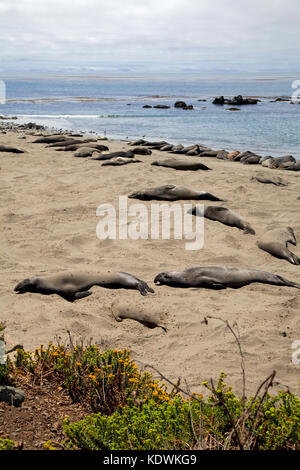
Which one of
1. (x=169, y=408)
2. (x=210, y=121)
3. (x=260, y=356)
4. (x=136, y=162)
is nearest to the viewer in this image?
(x=169, y=408)

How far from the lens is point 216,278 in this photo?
18.1ft

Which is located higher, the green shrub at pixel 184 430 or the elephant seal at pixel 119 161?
the elephant seal at pixel 119 161

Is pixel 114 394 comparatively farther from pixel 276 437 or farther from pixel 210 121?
pixel 210 121

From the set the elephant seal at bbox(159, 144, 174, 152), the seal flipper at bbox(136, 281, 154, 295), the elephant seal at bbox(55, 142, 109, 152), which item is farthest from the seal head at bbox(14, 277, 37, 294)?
the elephant seal at bbox(159, 144, 174, 152)

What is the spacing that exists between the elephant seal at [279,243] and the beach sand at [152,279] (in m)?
0.13

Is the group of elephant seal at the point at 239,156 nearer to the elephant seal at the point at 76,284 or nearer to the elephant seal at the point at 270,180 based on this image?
the elephant seal at the point at 270,180

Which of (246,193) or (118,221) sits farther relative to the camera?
(246,193)

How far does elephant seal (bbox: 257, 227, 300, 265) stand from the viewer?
20.9 feet

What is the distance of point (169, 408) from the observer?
2607 mm

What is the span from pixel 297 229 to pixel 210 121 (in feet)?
68.5

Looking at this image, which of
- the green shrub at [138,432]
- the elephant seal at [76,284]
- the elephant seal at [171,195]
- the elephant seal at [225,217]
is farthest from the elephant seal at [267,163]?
the green shrub at [138,432]

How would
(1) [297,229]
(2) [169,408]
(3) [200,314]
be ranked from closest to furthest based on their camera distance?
(2) [169,408], (3) [200,314], (1) [297,229]

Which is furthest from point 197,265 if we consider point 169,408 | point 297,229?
point 169,408

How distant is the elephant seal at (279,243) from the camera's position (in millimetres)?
6371
